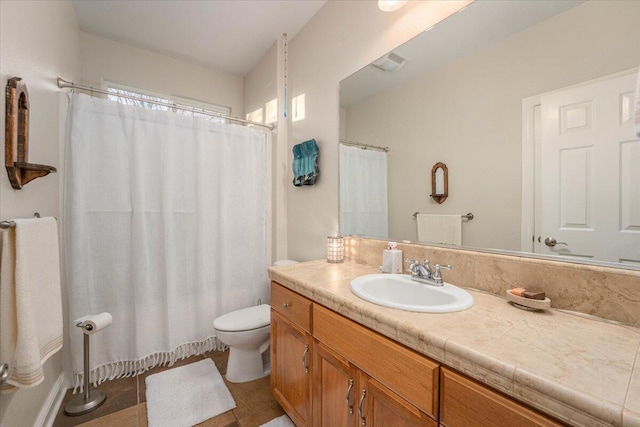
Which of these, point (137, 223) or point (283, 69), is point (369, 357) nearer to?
point (137, 223)

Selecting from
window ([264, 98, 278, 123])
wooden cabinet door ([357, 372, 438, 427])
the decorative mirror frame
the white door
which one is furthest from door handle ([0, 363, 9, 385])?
window ([264, 98, 278, 123])

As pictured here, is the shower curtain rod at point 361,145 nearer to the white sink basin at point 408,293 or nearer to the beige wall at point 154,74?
the white sink basin at point 408,293

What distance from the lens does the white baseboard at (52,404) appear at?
54.4 inches

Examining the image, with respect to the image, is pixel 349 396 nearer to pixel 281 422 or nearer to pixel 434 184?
pixel 281 422

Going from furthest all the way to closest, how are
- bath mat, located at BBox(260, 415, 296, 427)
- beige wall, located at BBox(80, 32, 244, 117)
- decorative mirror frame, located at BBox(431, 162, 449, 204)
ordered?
beige wall, located at BBox(80, 32, 244, 117), bath mat, located at BBox(260, 415, 296, 427), decorative mirror frame, located at BBox(431, 162, 449, 204)

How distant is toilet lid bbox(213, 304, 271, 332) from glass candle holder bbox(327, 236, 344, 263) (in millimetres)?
660

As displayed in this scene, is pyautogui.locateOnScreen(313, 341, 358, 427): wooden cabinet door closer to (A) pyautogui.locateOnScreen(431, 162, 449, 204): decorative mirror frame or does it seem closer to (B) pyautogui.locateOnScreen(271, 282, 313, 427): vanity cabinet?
(B) pyautogui.locateOnScreen(271, 282, 313, 427): vanity cabinet

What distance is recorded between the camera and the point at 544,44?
3.25 ft

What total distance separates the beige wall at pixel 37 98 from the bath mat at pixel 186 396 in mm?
547

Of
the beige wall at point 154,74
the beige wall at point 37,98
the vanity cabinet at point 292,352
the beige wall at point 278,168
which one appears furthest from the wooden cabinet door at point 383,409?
the beige wall at point 154,74

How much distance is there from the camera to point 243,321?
6.07 ft

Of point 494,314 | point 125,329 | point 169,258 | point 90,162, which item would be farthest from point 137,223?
point 494,314

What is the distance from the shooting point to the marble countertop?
500 millimetres

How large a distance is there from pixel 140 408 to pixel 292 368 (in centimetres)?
103
